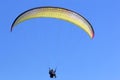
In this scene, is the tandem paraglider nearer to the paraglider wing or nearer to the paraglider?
the paraglider wing

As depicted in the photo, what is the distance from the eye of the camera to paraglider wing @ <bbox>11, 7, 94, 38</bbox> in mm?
69500

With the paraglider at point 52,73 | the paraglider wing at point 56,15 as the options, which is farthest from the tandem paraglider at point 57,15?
the paraglider at point 52,73

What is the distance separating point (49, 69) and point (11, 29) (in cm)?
696

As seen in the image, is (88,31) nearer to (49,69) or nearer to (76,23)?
(76,23)

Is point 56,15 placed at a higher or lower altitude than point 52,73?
higher

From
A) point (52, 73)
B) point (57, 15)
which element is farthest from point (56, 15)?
point (52, 73)

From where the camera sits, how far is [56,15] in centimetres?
6994

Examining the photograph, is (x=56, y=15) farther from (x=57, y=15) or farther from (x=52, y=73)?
(x=52, y=73)

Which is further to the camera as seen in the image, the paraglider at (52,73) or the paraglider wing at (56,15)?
the paraglider at (52,73)

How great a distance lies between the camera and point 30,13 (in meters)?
69.8

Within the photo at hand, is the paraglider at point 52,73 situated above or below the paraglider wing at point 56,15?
below

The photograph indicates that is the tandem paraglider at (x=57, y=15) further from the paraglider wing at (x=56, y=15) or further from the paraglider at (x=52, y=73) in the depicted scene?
the paraglider at (x=52, y=73)

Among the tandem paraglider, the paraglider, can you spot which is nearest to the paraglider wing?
the tandem paraglider

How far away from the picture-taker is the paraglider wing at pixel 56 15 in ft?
228
